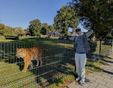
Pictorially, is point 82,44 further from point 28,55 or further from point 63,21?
point 63,21

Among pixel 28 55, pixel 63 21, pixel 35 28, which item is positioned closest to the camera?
pixel 28 55

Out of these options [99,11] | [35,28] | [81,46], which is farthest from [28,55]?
[35,28]

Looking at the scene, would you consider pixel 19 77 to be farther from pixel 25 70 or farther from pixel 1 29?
pixel 1 29

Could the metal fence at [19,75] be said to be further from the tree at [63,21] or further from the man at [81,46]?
the tree at [63,21]

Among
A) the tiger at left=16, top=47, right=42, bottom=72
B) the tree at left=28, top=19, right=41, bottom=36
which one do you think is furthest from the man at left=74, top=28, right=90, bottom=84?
the tree at left=28, top=19, right=41, bottom=36

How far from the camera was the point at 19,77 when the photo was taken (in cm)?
708

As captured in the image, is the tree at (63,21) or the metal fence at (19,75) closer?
the metal fence at (19,75)

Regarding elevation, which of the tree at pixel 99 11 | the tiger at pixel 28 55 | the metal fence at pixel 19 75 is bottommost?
the metal fence at pixel 19 75

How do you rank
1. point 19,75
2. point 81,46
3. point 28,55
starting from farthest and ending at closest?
point 28,55 → point 19,75 → point 81,46

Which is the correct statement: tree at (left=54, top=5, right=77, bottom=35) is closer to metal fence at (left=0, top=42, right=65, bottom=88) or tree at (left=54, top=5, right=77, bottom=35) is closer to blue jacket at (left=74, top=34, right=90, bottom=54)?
metal fence at (left=0, top=42, right=65, bottom=88)

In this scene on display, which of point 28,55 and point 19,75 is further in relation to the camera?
point 28,55

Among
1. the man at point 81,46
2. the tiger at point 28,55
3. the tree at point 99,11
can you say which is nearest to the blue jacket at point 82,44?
the man at point 81,46

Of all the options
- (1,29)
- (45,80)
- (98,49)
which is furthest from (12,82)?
(1,29)

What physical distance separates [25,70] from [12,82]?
1544 millimetres
